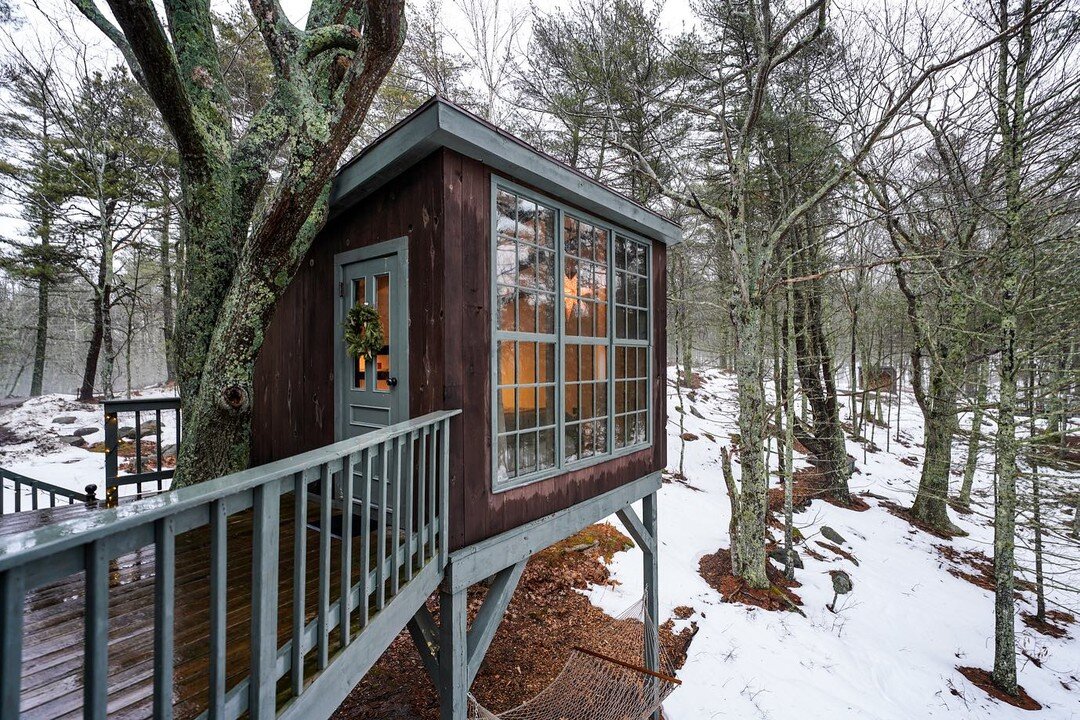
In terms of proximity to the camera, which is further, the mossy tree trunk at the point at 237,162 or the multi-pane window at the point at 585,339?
the multi-pane window at the point at 585,339

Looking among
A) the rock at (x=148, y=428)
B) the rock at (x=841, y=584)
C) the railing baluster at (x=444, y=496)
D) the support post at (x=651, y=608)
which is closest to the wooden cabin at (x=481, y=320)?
the railing baluster at (x=444, y=496)

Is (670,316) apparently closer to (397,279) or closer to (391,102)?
(391,102)

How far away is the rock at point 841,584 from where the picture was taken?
706 cm

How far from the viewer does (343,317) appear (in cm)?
371

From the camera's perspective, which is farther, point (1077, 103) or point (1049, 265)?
point (1049, 265)

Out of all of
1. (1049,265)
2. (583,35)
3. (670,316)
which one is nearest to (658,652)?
(1049,265)

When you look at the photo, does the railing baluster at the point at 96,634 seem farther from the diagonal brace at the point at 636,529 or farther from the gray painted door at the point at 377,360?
the diagonal brace at the point at 636,529

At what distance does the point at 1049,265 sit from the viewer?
5.60 meters

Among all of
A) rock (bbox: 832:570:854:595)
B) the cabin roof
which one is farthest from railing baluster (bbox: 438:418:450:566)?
rock (bbox: 832:570:854:595)

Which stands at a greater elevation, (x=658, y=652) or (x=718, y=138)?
(x=718, y=138)

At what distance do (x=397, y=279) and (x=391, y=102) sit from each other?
7966mm

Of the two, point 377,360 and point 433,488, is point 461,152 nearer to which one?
point 377,360

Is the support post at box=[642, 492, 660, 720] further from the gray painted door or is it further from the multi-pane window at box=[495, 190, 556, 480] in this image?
the gray painted door

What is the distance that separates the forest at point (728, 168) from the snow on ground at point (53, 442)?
1338 millimetres
